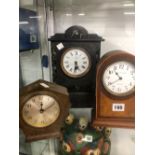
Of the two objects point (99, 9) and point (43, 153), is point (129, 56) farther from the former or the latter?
point (43, 153)

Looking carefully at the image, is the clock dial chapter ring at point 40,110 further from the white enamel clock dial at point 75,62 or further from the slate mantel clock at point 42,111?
the white enamel clock dial at point 75,62

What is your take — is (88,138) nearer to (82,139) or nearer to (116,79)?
(82,139)

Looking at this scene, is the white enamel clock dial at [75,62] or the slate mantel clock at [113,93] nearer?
the slate mantel clock at [113,93]

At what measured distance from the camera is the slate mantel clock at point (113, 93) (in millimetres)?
805

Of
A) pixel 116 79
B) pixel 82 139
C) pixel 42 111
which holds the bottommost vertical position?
pixel 82 139

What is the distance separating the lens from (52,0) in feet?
3.33

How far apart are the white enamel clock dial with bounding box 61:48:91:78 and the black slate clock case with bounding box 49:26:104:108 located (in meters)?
0.01

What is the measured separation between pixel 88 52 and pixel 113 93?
0.19 metres

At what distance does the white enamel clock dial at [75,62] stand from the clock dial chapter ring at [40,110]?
170 millimetres

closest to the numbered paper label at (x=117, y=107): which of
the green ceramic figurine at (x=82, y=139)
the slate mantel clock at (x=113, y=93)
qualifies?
the slate mantel clock at (x=113, y=93)

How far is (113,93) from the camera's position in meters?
0.82

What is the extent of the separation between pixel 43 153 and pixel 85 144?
222 mm

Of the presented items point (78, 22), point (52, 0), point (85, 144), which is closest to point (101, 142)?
point (85, 144)

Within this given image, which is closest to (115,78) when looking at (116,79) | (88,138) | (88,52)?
(116,79)
